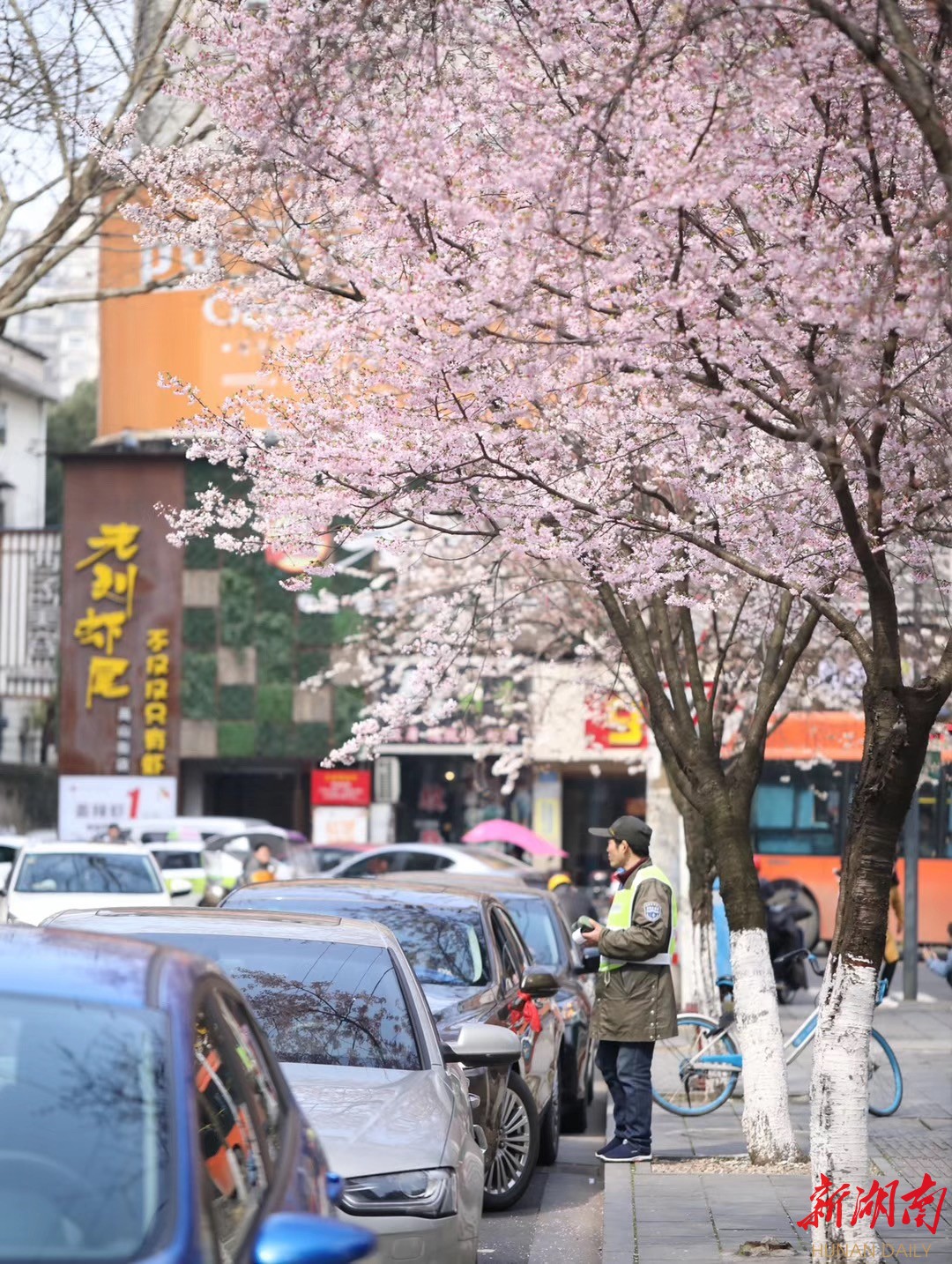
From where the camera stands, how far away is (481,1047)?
24.5 feet

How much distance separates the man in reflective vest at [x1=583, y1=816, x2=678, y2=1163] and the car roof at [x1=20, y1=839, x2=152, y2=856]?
10.8 meters

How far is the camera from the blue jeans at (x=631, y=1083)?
34.9 ft

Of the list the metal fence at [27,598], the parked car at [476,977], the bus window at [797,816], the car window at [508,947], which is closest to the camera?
the parked car at [476,977]

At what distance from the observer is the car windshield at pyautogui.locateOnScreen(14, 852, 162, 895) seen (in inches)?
792

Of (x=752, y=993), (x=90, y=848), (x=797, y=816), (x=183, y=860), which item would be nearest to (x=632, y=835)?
(x=752, y=993)

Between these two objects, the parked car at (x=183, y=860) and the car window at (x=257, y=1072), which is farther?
the parked car at (x=183, y=860)

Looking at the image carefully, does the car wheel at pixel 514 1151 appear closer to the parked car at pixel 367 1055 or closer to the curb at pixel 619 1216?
the curb at pixel 619 1216

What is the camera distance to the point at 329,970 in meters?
7.56

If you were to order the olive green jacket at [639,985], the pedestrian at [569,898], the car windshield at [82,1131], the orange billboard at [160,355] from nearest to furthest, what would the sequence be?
the car windshield at [82,1131]
the olive green jacket at [639,985]
the pedestrian at [569,898]
the orange billboard at [160,355]

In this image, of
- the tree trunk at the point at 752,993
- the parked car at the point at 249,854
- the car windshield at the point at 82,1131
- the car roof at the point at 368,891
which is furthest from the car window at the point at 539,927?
the parked car at the point at 249,854

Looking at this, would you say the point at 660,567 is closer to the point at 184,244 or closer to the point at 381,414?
the point at 381,414

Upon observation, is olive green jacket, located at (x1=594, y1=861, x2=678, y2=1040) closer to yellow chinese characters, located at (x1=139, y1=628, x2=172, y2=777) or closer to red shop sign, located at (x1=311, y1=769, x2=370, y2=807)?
red shop sign, located at (x1=311, y1=769, x2=370, y2=807)

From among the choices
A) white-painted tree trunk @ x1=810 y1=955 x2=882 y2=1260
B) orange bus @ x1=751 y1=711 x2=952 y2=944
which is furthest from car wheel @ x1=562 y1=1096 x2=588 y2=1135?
orange bus @ x1=751 y1=711 x2=952 y2=944

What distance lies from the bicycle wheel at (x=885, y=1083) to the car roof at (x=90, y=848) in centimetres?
992
